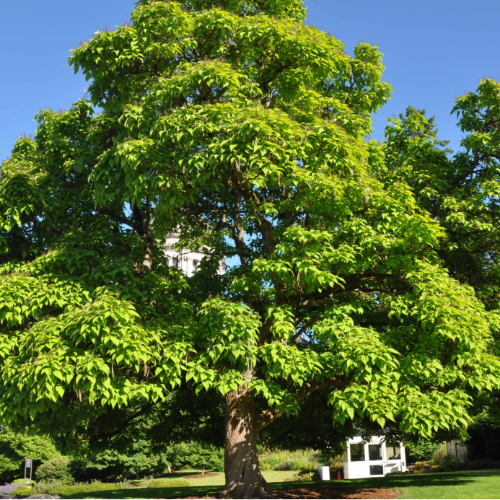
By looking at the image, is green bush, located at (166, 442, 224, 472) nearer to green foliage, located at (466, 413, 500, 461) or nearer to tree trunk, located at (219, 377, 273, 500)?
green foliage, located at (466, 413, 500, 461)

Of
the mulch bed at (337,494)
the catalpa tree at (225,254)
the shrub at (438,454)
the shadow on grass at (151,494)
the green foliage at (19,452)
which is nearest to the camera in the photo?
the catalpa tree at (225,254)

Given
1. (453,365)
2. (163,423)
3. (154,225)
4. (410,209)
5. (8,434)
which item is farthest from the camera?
(8,434)

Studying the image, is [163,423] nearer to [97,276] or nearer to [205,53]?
[97,276]

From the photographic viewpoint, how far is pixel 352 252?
10680mm

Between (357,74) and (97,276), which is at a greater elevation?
(357,74)

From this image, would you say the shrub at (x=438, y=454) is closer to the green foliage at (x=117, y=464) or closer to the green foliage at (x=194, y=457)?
the green foliage at (x=194, y=457)

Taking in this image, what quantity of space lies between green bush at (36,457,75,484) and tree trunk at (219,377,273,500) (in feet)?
77.7

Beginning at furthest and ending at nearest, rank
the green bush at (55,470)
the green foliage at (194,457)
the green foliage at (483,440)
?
the green foliage at (194,457)
the green bush at (55,470)
the green foliage at (483,440)

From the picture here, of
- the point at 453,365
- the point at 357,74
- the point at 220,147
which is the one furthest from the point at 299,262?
the point at 357,74

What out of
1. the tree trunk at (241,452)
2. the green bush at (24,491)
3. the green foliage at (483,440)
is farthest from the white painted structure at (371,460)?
the tree trunk at (241,452)

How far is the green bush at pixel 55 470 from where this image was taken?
103ft

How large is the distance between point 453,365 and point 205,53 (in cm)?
965

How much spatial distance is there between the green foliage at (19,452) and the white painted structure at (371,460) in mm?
19096

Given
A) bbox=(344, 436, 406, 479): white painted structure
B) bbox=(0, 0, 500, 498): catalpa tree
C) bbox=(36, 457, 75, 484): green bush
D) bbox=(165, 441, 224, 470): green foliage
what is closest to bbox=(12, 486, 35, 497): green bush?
bbox=(36, 457, 75, 484): green bush
